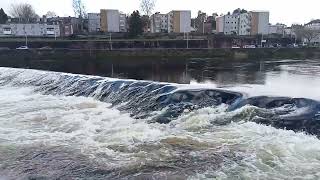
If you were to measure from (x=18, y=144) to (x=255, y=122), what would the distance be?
18.1 feet

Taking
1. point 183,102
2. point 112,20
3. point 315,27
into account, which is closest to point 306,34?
point 315,27

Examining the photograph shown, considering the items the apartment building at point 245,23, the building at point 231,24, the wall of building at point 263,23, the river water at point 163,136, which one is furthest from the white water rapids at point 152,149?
the building at point 231,24

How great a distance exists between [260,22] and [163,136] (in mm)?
83854

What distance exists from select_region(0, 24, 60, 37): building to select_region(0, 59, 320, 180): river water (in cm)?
6675

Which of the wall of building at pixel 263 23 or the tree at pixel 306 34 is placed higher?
the wall of building at pixel 263 23

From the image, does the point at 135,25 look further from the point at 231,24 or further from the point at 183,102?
the point at 183,102

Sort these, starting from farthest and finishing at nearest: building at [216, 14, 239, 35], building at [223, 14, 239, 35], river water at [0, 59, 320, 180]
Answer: building at [216, 14, 239, 35]
building at [223, 14, 239, 35]
river water at [0, 59, 320, 180]

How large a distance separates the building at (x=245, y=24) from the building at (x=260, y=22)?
1.85m

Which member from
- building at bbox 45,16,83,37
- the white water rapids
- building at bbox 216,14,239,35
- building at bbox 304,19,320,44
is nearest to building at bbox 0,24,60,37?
building at bbox 45,16,83,37

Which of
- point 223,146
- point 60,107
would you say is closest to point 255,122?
point 223,146

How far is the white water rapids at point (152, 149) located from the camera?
6.82 meters

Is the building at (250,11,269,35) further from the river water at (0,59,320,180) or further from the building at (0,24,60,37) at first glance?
the river water at (0,59,320,180)

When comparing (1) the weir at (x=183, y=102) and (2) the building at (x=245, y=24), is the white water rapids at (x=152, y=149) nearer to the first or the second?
(1) the weir at (x=183, y=102)

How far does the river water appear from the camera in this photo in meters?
6.93
